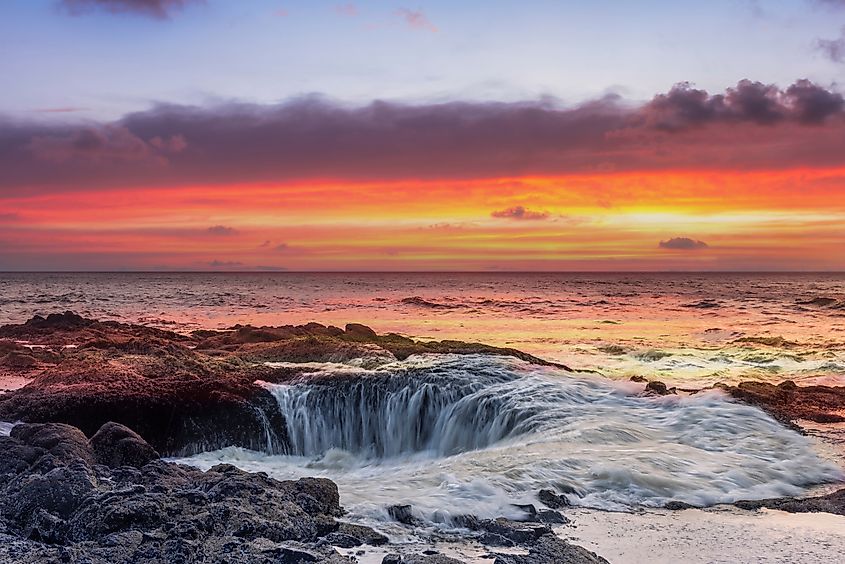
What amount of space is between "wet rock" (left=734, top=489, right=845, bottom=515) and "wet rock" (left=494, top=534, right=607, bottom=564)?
2.48m

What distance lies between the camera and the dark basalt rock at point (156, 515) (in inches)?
193

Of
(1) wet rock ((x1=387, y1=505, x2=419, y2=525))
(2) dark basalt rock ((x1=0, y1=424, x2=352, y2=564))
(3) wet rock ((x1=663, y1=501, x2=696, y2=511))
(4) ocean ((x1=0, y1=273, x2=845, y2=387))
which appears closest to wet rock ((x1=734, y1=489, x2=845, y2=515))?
(3) wet rock ((x1=663, y1=501, x2=696, y2=511))

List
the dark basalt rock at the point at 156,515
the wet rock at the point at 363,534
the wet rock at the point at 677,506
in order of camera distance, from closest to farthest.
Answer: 1. the dark basalt rock at the point at 156,515
2. the wet rock at the point at 363,534
3. the wet rock at the point at 677,506

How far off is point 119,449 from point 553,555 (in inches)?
185

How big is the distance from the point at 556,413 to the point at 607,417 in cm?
76

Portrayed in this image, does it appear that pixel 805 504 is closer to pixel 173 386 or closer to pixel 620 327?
pixel 173 386

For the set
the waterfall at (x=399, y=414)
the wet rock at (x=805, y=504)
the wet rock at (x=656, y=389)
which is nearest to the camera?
the wet rock at (x=805, y=504)

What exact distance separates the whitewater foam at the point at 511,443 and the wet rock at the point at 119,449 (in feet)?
6.79

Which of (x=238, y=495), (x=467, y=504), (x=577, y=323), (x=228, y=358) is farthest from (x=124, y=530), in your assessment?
(x=577, y=323)

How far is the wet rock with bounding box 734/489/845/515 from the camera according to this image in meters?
6.93

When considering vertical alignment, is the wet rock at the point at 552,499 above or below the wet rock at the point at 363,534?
below

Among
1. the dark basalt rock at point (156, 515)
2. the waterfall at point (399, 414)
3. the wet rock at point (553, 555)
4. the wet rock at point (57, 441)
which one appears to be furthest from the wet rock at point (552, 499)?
the wet rock at point (57, 441)

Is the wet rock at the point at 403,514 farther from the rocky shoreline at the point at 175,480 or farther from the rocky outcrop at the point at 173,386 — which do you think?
the rocky outcrop at the point at 173,386

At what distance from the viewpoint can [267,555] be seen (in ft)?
16.1
